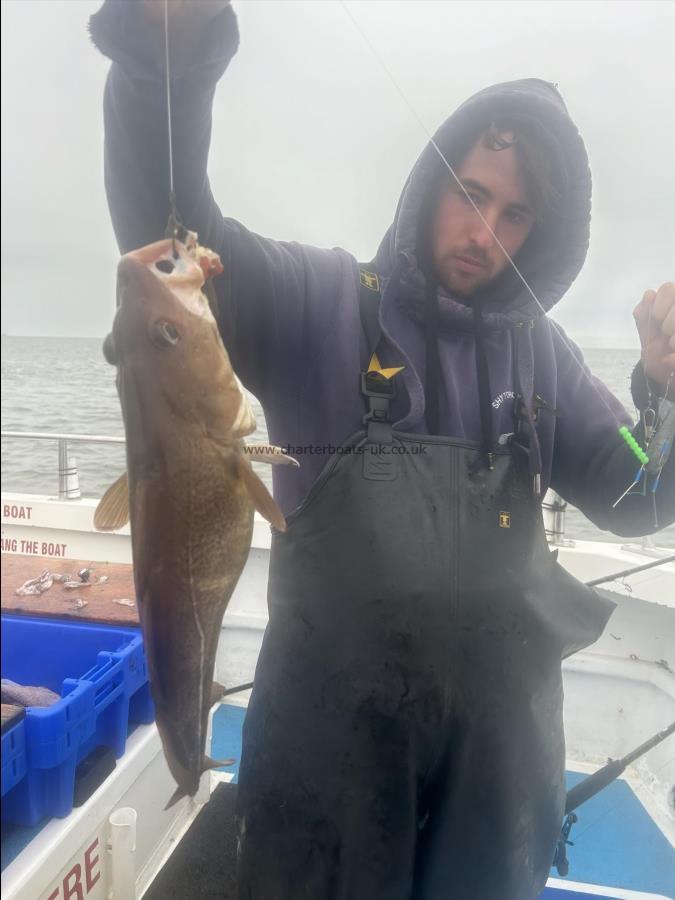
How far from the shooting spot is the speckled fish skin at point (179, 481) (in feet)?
3.77

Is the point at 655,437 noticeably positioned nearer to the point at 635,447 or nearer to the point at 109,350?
the point at 635,447

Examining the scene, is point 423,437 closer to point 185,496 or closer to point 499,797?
point 185,496

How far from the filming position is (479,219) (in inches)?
86.9

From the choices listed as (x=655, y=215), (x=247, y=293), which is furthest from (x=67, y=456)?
(x=655, y=215)

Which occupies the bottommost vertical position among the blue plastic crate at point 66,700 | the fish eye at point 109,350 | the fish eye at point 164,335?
the blue plastic crate at point 66,700

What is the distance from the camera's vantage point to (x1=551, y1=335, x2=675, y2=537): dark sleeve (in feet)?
7.45

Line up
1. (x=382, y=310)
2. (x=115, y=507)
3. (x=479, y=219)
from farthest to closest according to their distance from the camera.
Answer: (x=479, y=219)
(x=382, y=310)
(x=115, y=507)

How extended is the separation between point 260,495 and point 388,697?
3.09 ft

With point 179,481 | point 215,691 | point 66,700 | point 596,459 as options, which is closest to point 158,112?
point 179,481

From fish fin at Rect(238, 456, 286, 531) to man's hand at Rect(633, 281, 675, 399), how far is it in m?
1.29

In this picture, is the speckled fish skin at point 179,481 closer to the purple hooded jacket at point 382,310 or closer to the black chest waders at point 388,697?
the purple hooded jacket at point 382,310

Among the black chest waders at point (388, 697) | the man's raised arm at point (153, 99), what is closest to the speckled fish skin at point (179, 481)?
the man's raised arm at point (153, 99)

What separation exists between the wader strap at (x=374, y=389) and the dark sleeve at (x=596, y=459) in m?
0.77

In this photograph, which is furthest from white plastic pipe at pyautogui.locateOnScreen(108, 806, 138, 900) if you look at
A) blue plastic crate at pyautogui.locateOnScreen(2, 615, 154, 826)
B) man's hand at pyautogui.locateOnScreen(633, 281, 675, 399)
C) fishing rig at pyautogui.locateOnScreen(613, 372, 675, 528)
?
man's hand at pyautogui.locateOnScreen(633, 281, 675, 399)
